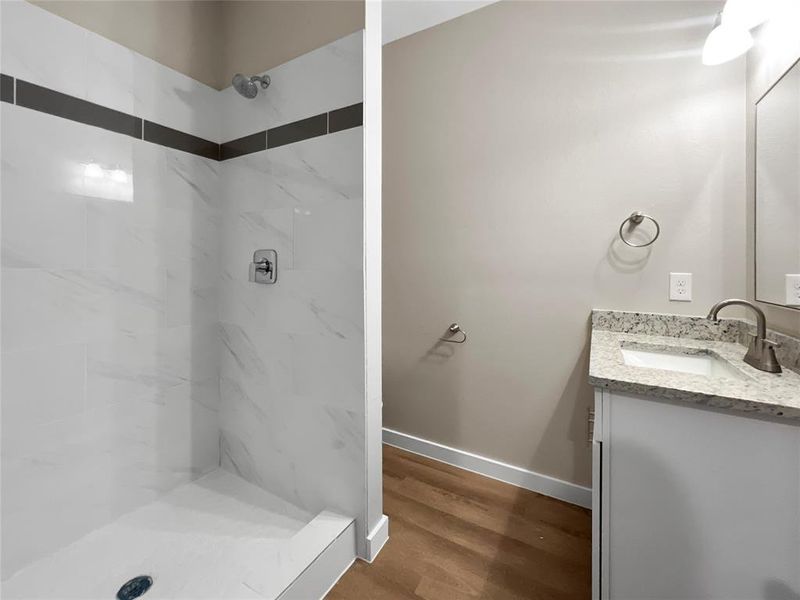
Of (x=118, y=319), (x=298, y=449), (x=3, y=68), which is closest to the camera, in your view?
(x=3, y=68)

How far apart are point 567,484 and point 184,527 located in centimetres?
175

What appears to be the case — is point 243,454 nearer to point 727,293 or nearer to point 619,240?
point 619,240

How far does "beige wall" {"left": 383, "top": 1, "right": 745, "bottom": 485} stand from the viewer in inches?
54.3

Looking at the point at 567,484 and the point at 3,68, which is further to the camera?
the point at 567,484

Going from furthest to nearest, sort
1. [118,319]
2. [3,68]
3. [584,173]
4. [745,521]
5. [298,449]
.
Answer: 1. [584,173]
2. [298,449]
3. [118,319]
4. [3,68]
5. [745,521]

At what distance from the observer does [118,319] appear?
1333 millimetres

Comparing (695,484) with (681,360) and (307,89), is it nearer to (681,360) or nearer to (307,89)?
(681,360)

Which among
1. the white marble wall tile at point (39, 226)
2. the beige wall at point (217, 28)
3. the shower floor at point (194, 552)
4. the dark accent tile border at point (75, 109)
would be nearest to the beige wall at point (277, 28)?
the beige wall at point (217, 28)

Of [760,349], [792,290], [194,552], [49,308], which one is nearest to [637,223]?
[792,290]

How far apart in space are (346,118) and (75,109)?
0.98m

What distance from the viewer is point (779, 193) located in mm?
1129

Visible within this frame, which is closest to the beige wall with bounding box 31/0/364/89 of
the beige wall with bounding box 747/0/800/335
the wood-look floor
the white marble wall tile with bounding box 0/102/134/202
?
the white marble wall tile with bounding box 0/102/134/202

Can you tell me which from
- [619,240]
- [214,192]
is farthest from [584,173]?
[214,192]

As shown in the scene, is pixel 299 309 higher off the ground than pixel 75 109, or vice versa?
pixel 75 109
